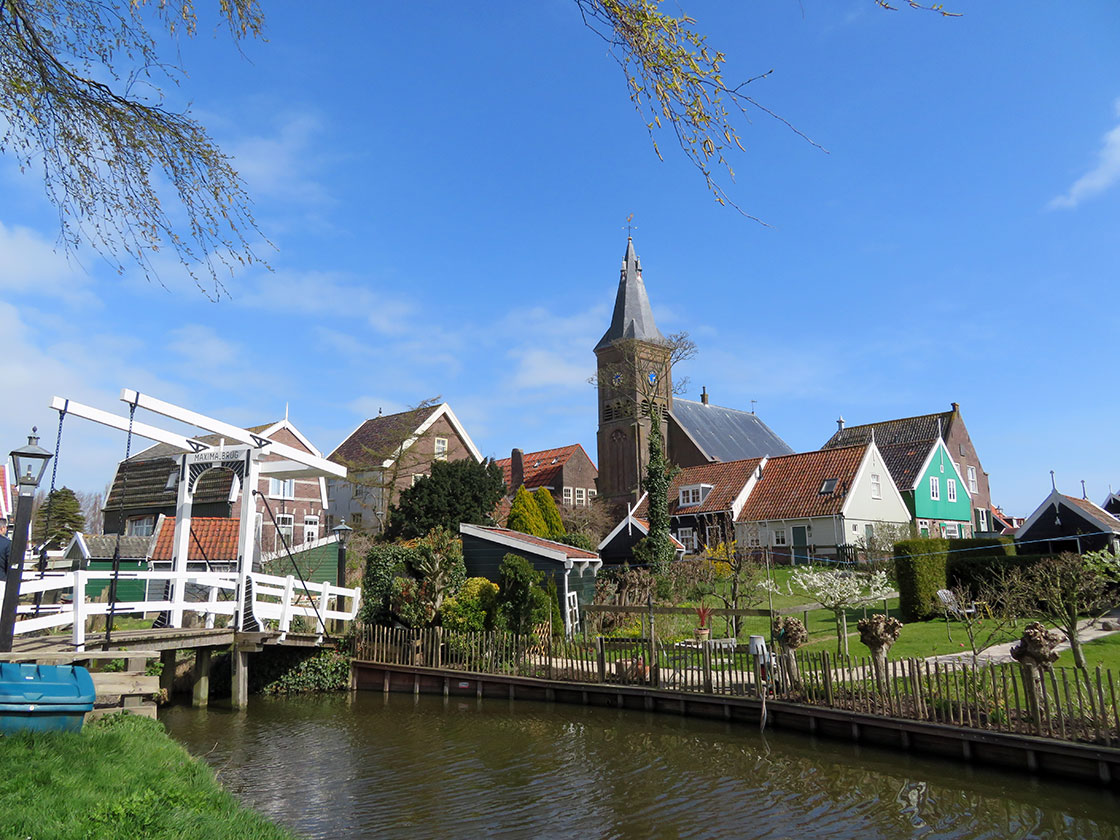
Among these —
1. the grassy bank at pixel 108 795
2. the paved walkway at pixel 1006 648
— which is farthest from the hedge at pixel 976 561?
the grassy bank at pixel 108 795

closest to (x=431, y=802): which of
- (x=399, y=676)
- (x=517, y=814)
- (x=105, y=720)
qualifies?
(x=517, y=814)

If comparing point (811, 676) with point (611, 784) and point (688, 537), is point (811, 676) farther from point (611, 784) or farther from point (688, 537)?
point (688, 537)

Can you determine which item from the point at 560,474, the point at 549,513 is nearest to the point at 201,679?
the point at 549,513

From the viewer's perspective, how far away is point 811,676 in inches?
557

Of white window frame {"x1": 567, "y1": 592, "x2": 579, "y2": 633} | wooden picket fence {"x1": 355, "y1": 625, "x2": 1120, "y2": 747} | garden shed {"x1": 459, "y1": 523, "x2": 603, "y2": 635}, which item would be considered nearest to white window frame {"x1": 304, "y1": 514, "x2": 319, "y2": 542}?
garden shed {"x1": 459, "y1": 523, "x2": 603, "y2": 635}

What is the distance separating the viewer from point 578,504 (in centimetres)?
5769

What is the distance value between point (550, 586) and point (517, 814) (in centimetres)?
1168

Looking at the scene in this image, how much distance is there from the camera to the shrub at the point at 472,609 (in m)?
20.3

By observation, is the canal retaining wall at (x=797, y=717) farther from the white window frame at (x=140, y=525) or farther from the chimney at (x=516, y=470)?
the chimney at (x=516, y=470)

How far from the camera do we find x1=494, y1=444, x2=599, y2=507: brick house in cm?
5681

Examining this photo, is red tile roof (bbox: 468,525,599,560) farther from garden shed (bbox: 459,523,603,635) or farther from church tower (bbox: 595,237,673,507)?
church tower (bbox: 595,237,673,507)

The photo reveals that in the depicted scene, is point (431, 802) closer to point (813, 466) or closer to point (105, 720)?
point (105, 720)

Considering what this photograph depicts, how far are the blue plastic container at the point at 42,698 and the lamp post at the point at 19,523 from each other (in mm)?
2296

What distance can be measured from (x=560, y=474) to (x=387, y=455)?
59.3ft
